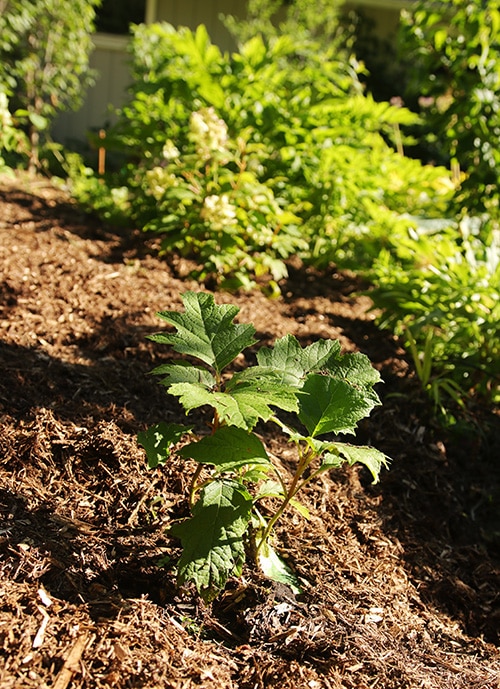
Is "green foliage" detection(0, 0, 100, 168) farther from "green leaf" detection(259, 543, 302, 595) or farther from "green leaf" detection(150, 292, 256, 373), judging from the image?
"green leaf" detection(259, 543, 302, 595)

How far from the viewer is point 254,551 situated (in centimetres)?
184

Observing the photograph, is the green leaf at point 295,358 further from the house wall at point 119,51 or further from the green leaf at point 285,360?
the house wall at point 119,51

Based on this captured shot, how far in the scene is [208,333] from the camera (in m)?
1.78

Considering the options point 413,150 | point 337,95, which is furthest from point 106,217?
point 413,150

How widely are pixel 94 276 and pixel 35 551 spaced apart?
6.34ft

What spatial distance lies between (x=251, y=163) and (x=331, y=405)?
2.66 metres

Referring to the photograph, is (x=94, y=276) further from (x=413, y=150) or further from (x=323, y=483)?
(x=413, y=150)

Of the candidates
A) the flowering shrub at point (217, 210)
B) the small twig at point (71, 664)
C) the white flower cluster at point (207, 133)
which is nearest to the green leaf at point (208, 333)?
the small twig at point (71, 664)

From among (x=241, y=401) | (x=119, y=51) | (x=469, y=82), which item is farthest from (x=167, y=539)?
(x=119, y=51)

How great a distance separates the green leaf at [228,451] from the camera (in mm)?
1555

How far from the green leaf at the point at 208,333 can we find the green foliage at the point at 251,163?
1.68m

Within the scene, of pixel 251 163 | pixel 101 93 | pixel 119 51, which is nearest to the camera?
pixel 251 163

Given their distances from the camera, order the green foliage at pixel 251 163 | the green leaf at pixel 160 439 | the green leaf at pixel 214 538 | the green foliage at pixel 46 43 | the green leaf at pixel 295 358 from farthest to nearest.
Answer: the green foliage at pixel 46 43 < the green foliage at pixel 251 163 < the green leaf at pixel 295 358 < the green leaf at pixel 160 439 < the green leaf at pixel 214 538

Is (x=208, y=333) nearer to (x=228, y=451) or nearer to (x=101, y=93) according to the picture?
(x=228, y=451)
